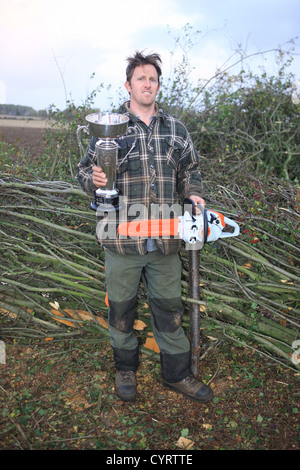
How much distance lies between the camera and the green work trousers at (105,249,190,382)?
2.53 m

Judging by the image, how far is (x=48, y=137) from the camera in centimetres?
572

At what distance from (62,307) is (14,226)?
82cm

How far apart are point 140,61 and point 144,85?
0.17m

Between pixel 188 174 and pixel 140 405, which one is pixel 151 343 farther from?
pixel 188 174

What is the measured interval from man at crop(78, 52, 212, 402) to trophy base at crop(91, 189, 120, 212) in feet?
0.19

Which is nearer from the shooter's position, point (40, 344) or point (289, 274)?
point (289, 274)

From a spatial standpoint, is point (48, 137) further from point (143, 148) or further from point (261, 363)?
point (261, 363)

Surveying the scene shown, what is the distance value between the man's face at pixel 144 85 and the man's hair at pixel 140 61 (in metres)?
0.03

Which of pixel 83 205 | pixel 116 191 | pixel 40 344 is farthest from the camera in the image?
pixel 83 205

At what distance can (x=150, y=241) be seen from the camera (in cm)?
249

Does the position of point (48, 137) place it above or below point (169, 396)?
above

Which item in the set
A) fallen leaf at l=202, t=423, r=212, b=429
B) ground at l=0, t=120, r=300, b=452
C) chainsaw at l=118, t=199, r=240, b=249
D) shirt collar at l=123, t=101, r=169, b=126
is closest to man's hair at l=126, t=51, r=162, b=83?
shirt collar at l=123, t=101, r=169, b=126

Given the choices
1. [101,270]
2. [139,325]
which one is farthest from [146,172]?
[139,325]

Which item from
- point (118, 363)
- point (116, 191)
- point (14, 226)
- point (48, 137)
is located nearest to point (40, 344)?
point (118, 363)
